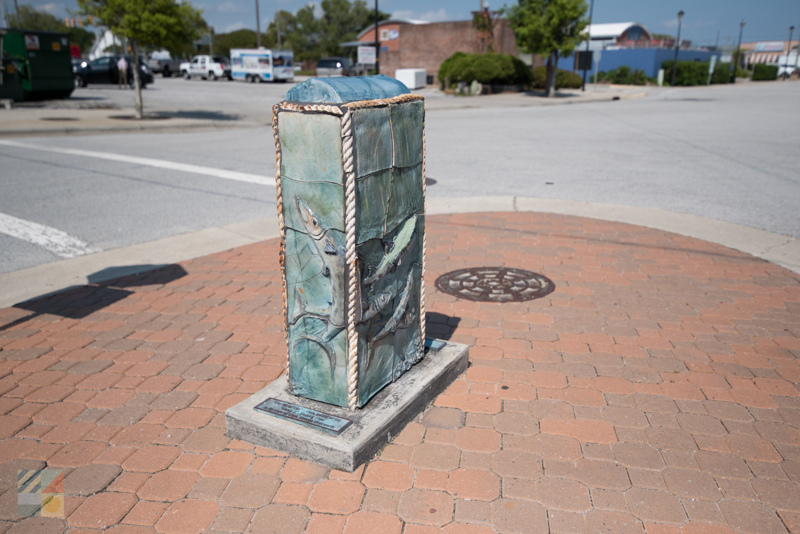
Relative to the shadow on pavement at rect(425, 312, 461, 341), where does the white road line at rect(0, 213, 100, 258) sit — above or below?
above

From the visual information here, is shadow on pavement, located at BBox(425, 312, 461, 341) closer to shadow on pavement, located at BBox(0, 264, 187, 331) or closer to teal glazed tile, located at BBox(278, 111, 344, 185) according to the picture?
teal glazed tile, located at BBox(278, 111, 344, 185)

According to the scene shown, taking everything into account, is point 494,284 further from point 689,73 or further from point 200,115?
point 689,73

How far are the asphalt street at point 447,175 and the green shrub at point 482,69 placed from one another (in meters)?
15.6

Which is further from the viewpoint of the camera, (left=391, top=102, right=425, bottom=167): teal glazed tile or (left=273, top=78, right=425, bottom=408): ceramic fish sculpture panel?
(left=391, top=102, right=425, bottom=167): teal glazed tile

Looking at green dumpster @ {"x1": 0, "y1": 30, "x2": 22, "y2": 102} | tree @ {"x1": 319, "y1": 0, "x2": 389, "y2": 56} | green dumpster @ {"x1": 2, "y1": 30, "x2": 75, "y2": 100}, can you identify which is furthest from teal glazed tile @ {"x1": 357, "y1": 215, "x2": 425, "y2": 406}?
tree @ {"x1": 319, "y1": 0, "x2": 389, "y2": 56}

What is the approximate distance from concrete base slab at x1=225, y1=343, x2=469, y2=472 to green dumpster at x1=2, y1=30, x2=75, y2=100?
22290 mm

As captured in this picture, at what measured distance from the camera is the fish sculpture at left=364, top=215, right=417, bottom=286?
2.94 m

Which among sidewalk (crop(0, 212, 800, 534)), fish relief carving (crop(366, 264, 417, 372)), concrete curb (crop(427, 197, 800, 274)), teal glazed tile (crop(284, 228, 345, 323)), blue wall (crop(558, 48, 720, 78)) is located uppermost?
blue wall (crop(558, 48, 720, 78))

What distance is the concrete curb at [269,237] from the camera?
5.46 meters

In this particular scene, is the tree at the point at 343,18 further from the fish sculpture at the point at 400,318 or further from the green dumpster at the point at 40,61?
the fish sculpture at the point at 400,318

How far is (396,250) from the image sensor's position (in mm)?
3076

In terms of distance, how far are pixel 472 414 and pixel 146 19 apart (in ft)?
52.6

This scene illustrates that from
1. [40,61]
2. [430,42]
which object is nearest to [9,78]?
[40,61]

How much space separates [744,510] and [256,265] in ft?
14.8
